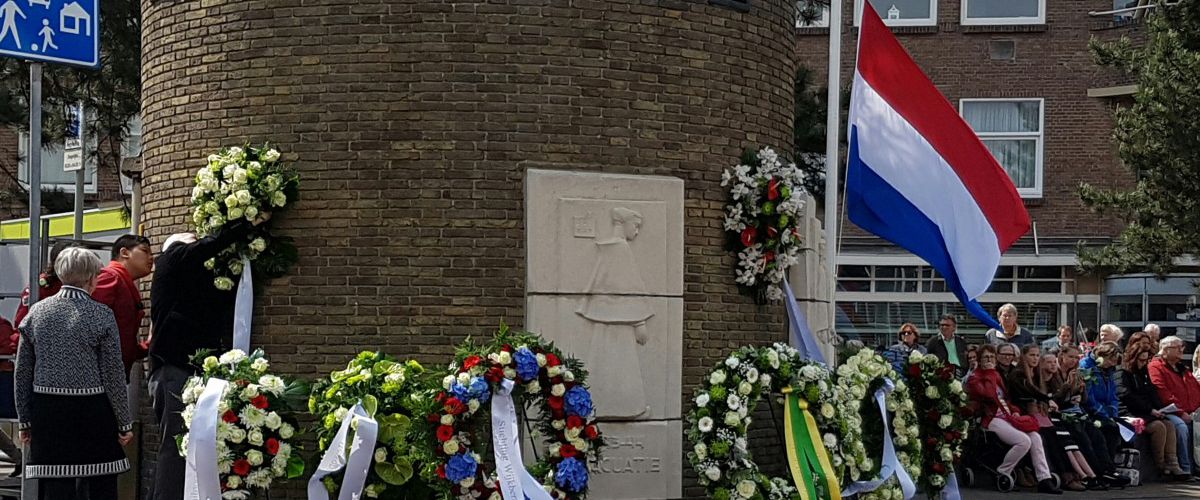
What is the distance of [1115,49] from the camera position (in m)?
21.9

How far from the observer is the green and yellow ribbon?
11492 millimetres

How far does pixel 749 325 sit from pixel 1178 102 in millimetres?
10176

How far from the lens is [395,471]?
10.1 metres

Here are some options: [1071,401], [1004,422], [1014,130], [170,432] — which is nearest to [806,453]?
[170,432]

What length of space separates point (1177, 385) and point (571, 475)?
1077 cm

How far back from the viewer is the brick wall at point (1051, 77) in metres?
30.1

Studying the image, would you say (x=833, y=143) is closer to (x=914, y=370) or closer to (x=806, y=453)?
(x=914, y=370)

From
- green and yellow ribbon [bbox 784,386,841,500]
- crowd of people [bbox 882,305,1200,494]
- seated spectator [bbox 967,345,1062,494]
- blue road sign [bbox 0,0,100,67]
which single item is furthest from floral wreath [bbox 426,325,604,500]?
seated spectator [bbox 967,345,1062,494]

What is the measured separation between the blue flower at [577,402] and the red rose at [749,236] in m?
2.55

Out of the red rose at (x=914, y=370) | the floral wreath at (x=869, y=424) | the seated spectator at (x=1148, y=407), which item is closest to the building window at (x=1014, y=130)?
the seated spectator at (x=1148, y=407)

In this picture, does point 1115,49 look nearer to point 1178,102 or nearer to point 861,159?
point 1178,102

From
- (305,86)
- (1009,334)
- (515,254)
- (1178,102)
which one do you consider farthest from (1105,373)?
(305,86)

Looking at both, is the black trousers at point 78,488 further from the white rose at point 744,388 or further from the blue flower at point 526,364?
the white rose at point 744,388

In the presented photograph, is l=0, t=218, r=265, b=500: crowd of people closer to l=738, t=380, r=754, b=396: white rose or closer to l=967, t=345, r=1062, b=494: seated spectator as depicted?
l=738, t=380, r=754, b=396: white rose
